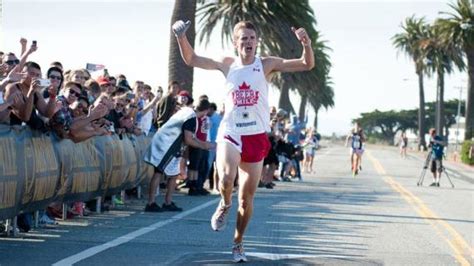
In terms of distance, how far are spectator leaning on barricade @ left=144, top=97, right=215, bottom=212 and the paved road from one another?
49cm

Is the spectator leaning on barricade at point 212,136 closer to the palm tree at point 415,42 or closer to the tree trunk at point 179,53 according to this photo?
the tree trunk at point 179,53

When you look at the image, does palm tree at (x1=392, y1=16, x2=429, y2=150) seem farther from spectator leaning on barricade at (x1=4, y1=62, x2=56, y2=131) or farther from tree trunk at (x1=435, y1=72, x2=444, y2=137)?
spectator leaning on barricade at (x1=4, y1=62, x2=56, y2=131)

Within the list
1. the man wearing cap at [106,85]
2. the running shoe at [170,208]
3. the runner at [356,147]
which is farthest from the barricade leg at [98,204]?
the runner at [356,147]

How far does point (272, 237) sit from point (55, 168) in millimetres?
2523

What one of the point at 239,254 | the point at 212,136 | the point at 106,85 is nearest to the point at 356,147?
the point at 212,136

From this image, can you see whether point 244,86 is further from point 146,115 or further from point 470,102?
point 470,102

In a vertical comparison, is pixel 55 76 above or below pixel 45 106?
above

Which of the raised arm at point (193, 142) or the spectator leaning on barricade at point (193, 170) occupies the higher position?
the raised arm at point (193, 142)

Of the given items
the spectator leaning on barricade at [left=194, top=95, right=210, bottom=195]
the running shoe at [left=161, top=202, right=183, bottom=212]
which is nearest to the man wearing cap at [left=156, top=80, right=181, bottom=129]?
the spectator leaning on barricade at [left=194, top=95, right=210, bottom=195]

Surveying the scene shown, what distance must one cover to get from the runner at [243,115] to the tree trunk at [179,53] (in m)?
16.7

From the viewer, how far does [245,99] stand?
9.65 m

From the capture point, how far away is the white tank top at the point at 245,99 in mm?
9641

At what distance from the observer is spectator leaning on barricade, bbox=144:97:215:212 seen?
15.0 meters

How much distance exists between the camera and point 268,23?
132 ft
